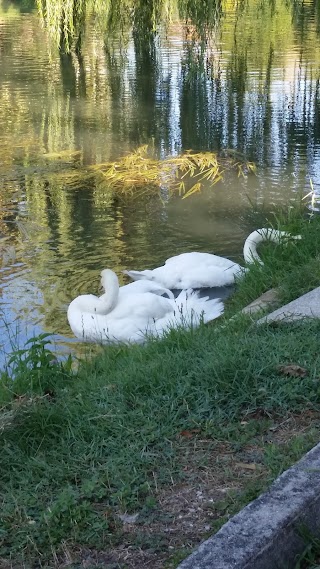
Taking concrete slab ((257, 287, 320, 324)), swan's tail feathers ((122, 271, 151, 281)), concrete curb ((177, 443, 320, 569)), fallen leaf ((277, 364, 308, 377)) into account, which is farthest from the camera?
swan's tail feathers ((122, 271, 151, 281))

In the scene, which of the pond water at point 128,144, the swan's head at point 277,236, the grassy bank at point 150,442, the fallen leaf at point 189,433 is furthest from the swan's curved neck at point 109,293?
the fallen leaf at point 189,433

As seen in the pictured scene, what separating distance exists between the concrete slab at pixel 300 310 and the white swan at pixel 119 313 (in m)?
1.37

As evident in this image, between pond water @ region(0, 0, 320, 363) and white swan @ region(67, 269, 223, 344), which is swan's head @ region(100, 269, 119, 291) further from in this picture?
pond water @ region(0, 0, 320, 363)

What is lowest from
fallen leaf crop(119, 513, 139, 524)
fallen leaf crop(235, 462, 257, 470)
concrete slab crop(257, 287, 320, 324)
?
concrete slab crop(257, 287, 320, 324)

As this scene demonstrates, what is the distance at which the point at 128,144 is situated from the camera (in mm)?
11875

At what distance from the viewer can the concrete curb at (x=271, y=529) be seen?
8.18 feet

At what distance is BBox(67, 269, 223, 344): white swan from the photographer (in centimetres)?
634

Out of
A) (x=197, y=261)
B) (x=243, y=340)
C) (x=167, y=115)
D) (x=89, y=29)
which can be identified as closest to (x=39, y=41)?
(x=89, y=29)

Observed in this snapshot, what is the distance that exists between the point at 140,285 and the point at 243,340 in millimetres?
2776

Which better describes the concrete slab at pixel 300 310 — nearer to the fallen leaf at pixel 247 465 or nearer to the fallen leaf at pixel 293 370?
the fallen leaf at pixel 293 370

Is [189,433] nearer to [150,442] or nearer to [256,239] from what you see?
[150,442]

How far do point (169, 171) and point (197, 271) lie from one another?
376cm

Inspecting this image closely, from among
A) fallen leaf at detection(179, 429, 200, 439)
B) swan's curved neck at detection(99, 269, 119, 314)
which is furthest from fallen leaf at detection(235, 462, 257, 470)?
swan's curved neck at detection(99, 269, 119, 314)

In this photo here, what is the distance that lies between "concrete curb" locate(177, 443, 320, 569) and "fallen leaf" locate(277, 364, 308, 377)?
965 millimetres
